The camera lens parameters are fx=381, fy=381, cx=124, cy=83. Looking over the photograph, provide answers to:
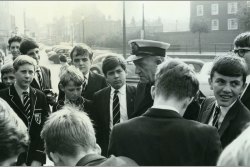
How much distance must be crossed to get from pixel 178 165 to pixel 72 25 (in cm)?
3426

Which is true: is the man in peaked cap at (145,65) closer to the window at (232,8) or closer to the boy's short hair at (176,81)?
the boy's short hair at (176,81)

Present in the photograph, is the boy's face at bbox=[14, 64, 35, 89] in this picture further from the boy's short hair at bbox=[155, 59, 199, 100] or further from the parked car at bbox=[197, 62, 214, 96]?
the parked car at bbox=[197, 62, 214, 96]

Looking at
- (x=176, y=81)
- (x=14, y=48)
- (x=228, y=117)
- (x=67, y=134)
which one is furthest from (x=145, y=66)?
(x=14, y=48)

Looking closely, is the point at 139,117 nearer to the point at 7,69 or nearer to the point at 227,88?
the point at 227,88

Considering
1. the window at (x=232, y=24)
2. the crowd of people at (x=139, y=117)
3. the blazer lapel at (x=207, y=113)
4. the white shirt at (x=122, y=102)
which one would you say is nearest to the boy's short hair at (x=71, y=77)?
the crowd of people at (x=139, y=117)

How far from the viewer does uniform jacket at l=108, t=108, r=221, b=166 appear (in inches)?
71.4

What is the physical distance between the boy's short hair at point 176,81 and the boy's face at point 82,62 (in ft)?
6.72

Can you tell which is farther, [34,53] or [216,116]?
[34,53]

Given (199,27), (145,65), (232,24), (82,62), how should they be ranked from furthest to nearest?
(232,24)
(199,27)
(82,62)
(145,65)

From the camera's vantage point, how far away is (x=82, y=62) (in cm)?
397

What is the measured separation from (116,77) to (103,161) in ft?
6.02

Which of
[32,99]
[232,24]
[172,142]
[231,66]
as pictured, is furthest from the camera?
[232,24]

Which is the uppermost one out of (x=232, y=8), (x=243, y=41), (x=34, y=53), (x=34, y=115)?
(x=232, y=8)

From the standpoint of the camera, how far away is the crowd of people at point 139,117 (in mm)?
1578
